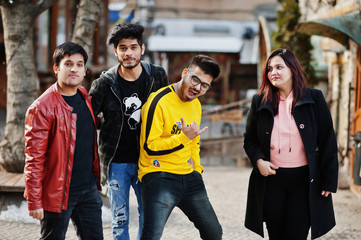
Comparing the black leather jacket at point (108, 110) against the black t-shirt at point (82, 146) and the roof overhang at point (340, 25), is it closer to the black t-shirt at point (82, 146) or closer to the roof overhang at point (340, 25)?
the black t-shirt at point (82, 146)

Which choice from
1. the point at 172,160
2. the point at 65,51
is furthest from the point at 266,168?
the point at 65,51

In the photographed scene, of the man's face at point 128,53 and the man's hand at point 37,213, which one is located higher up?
the man's face at point 128,53

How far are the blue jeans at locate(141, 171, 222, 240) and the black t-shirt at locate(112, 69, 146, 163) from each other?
1.31 ft

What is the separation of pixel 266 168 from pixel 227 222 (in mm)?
3102

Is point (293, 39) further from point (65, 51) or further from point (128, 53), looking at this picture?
point (65, 51)

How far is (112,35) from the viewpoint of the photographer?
3869 mm

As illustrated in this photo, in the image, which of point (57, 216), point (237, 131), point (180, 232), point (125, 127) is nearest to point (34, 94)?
point (180, 232)

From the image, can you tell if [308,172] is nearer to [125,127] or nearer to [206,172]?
[125,127]

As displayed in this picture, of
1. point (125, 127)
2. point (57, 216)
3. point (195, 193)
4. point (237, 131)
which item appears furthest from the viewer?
point (237, 131)

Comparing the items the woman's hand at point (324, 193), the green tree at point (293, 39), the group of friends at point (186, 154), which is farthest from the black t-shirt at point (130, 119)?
the green tree at point (293, 39)

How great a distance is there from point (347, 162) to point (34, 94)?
559cm

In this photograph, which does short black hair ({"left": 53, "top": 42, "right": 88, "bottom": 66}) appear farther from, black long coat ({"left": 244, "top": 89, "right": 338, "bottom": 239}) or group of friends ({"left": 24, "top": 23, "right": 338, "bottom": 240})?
black long coat ({"left": 244, "top": 89, "right": 338, "bottom": 239})

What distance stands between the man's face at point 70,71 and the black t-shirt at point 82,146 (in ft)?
0.33

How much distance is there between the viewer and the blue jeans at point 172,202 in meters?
3.50
